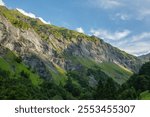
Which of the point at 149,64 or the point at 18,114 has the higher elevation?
the point at 149,64

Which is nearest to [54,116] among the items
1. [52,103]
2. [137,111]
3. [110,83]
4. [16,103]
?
[52,103]

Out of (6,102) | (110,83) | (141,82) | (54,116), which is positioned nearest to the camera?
(54,116)

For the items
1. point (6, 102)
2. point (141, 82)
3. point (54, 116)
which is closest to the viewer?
point (54, 116)

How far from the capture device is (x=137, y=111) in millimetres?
11250

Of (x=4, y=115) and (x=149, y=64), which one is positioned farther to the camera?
(x=149, y=64)

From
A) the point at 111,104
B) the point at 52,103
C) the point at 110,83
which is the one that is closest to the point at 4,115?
the point at 52,103

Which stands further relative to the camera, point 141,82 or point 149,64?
point 149,64

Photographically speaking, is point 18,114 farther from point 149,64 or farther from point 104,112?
point 149,64

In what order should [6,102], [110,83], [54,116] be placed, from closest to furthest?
1. [54,116]
2. [6,102]
3. [110,83]

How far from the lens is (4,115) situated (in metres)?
11.2

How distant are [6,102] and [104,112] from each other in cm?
321

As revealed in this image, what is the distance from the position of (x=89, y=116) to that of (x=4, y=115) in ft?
8.61

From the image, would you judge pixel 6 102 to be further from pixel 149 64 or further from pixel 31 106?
pixel 149 64

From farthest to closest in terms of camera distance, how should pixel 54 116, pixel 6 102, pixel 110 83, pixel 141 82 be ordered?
pixel 110 83 < pixel 141 82 < pixel 6 102 < pixel 54 116
